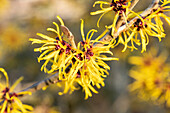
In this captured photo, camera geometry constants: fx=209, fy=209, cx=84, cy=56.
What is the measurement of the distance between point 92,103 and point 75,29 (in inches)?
68.5

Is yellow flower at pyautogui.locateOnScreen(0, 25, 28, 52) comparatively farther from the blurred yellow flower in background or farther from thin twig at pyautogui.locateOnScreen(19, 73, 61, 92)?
thin twig at pyautogui.locateOnScreen(19, 73, 61, 92)

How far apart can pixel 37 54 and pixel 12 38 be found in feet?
2.56

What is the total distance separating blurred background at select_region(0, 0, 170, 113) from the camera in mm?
3568

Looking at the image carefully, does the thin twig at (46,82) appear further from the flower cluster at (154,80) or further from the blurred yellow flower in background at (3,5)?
the blurred yellow flower in background at (3,5)

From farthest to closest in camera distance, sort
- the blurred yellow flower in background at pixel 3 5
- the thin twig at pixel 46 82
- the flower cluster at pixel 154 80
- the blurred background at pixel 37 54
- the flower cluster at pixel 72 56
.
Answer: the blurred yellow flower in background at pixel 3 5
the blurred background at pixel 37 54
the flower cluster at pixel 154 80
the thin twig at pixel 46 82
the flower cluster at pixel 72 56

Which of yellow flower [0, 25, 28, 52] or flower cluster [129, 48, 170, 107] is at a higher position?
yellow flower [0, 25, 28, 52]

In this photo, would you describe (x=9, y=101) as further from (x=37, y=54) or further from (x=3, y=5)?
(x=37, y=54)

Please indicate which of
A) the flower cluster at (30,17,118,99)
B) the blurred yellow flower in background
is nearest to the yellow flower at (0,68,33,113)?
the flower cluster at (30,17,118,99)

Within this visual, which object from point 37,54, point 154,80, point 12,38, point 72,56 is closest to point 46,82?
point 72,56

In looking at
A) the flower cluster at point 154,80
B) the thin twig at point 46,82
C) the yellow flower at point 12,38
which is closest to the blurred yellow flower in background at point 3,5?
the yellow flower at point 12,38

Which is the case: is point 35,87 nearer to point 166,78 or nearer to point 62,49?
point 62,49

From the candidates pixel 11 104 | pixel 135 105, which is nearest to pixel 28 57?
pixel 135 105

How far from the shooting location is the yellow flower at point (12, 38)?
359cm

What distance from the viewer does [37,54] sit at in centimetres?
430
